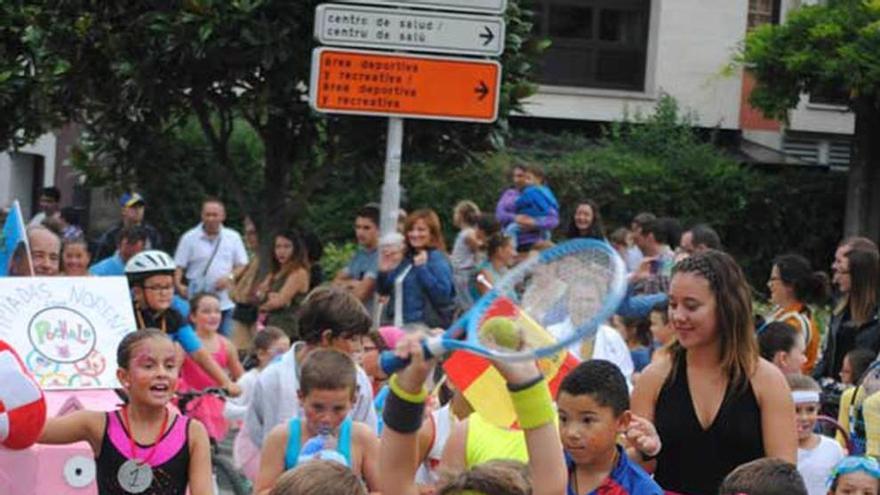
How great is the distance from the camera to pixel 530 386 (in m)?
4.63

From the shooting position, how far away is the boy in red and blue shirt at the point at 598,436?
5281mm

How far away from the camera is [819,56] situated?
22.3 meters

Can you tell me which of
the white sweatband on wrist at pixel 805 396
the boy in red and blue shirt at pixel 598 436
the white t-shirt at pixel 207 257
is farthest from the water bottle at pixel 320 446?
the white t-shirt at pixel 207 257

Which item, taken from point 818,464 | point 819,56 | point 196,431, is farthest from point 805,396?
point 819,56

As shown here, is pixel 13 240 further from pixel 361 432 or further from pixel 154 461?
pixel 361 432

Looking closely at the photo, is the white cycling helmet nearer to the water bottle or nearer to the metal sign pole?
the metal sign pole

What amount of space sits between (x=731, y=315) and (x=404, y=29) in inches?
194

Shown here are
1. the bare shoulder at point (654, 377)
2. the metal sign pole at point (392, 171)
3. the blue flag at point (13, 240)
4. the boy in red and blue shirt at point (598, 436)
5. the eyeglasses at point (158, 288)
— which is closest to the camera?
the boy in red and blue shirt at point (598, 436)

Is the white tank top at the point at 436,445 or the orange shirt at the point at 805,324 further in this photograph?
the orange shirt at the point at 805,324

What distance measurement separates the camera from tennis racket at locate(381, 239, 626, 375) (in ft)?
14.3

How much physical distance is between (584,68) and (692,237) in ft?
57.3

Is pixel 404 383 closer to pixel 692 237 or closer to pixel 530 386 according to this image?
pixel 530 386

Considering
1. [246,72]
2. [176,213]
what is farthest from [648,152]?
[246,72]

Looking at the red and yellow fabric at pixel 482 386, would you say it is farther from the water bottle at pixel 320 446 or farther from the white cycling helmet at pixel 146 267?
the white cycling helmet at pixel 146 267
